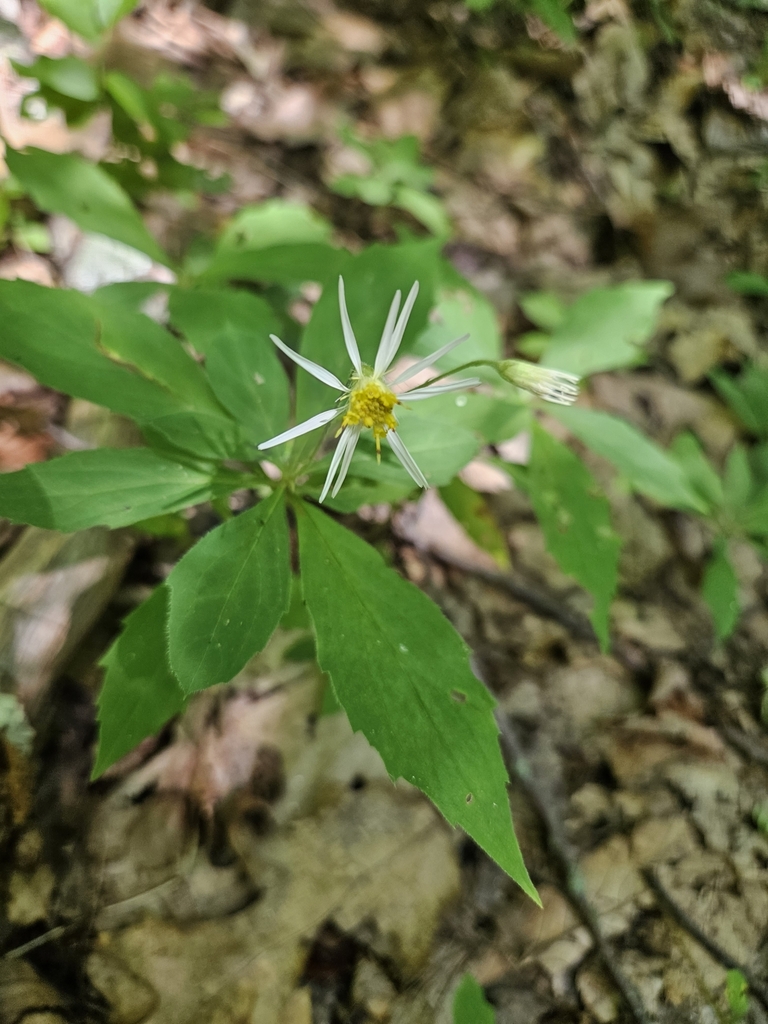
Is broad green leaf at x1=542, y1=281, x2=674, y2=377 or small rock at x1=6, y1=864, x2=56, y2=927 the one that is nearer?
small rock at x1=6, y1=864, x2=56, y2=927

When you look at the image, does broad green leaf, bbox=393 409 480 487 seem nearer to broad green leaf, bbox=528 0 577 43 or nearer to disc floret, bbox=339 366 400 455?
disc floret, bbox=339 366 400 455

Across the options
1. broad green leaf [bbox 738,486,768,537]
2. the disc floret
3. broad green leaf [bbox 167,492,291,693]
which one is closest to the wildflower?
the disc floret

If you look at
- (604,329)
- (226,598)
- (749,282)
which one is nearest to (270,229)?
(604,329)

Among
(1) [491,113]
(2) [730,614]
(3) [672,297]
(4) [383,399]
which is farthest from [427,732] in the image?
(1) [491,113]

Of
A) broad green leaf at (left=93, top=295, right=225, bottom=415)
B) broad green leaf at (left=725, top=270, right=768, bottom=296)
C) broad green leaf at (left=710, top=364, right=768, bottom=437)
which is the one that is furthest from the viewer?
broad green leaf at (left=725, top=270, right=768, bottom=296)

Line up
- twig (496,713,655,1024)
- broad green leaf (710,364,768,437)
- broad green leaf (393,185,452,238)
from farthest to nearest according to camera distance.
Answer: broad green leaf (393,185,452,238), broad green leaf (710,364,768,437), twig (496,713,655,1024)

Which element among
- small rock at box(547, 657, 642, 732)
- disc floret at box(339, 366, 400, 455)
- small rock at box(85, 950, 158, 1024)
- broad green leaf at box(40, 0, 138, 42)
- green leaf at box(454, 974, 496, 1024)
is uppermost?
broad green leaf at box(40, 0, 138, 42)
